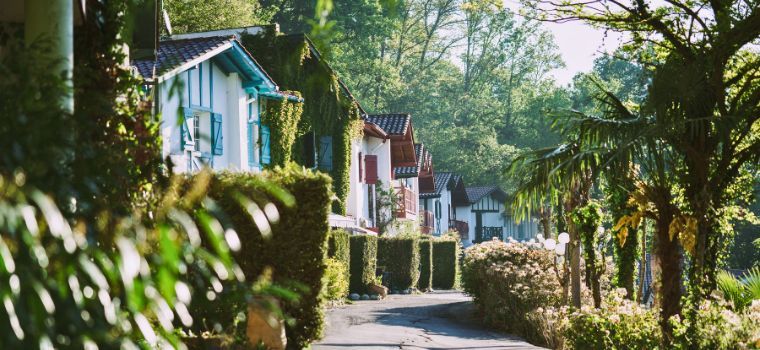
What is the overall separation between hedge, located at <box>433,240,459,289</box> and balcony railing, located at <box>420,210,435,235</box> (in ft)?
47.0

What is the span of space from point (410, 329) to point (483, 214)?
186 ft

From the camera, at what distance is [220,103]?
24312mm

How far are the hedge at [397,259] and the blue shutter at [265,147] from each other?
771 centimetres

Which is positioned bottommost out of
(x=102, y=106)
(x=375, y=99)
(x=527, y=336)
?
(x=527, y=336)

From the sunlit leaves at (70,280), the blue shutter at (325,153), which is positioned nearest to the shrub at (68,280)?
the sunlit leaves at (70,280)

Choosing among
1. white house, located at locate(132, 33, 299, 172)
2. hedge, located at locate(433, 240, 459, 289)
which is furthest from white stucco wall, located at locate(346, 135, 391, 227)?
white house, located at locate(132, 33, 299, 172)

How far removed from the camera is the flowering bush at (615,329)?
1395 cm

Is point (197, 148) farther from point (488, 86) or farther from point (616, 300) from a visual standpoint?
point (488, 86)

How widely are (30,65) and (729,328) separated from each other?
985cm

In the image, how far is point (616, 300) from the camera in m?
15.7

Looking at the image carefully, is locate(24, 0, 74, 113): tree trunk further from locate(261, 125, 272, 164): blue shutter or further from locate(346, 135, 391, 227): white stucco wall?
locate(346, 135, 391, 227): white stucco wall

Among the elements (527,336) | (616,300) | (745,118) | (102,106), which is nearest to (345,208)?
(527,336)

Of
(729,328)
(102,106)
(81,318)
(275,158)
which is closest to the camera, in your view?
(81,318)

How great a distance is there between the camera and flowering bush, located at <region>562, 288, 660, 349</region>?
13953 millimetres
